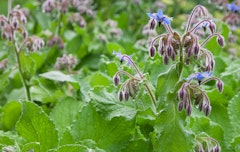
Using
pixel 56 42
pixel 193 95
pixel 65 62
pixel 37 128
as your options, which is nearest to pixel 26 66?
pixel 65 62

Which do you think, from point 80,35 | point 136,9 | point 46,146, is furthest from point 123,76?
point 136,9

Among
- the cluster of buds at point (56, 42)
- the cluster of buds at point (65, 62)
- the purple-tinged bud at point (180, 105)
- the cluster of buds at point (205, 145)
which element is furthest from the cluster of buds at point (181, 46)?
the cluster of buds at point (56, 42)

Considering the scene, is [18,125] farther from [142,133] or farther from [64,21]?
[64,21]

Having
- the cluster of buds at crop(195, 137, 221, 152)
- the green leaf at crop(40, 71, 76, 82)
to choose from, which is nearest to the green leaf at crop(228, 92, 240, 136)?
the cluster of buds at crop(195, 137, 221, 152)

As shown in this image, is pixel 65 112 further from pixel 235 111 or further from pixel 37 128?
pixel 235 111

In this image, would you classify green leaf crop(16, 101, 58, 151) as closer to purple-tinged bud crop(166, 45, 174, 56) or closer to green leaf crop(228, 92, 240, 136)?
purple-tinged bud crop(166, 45, 174, 56)

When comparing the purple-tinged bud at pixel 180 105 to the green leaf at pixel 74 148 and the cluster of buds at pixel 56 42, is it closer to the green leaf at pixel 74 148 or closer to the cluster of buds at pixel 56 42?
the green leaf at pixel 74 148

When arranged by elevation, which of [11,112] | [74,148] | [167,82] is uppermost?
[167,82]
